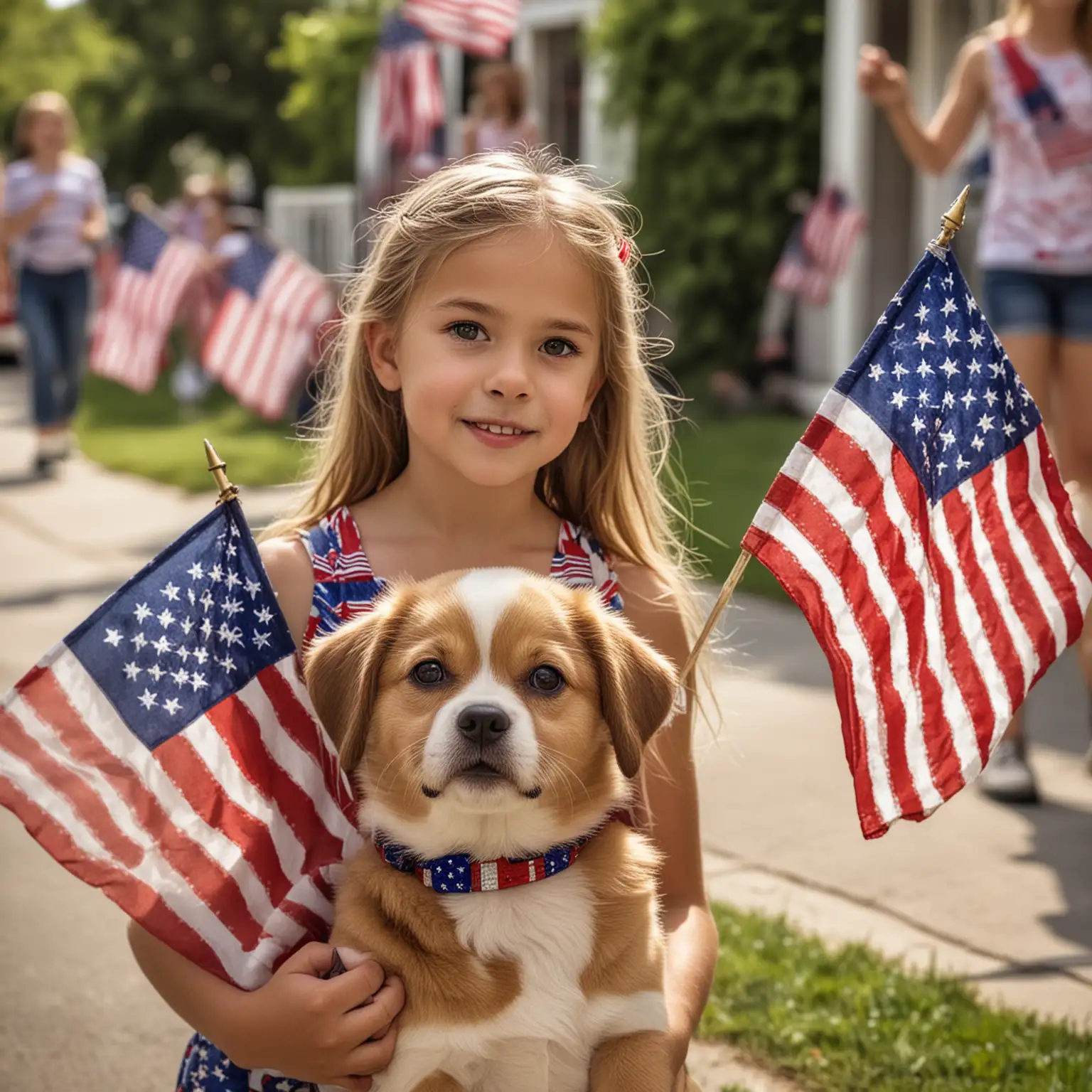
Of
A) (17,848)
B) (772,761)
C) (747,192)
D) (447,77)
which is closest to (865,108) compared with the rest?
(747,192)

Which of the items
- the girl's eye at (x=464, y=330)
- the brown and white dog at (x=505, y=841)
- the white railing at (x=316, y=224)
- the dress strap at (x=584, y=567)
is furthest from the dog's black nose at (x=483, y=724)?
the white railing at (x=316, y=224)

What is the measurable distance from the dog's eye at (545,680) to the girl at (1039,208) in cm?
→ 267

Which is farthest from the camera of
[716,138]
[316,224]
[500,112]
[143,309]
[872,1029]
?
[316,224]

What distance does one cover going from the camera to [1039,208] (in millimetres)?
4641

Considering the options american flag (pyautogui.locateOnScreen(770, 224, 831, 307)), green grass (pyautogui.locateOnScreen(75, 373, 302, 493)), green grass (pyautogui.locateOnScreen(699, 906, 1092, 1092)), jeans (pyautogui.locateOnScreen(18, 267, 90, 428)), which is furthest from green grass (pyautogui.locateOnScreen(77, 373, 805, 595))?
green grass (pyautogui.locateOnScreen(699, 906, 1092, 1092))

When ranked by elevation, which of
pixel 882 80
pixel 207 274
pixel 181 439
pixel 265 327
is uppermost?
pixel 882 80

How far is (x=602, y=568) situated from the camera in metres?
2.76

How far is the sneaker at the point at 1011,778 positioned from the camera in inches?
178

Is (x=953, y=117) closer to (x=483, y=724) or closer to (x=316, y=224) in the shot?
(x=483, y=724)

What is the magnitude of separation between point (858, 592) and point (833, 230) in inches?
360

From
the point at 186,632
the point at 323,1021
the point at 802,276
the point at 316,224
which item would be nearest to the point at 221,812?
the point at 186,632

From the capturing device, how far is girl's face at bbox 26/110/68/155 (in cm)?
1099

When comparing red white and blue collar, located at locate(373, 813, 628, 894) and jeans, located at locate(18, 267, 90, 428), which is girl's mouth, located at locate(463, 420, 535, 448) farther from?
jeans, located at locate(18, 267, 90, 428)

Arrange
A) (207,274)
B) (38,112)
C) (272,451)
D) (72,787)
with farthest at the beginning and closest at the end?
(207,274)
(272,451)
(38,112)
(72,787)
